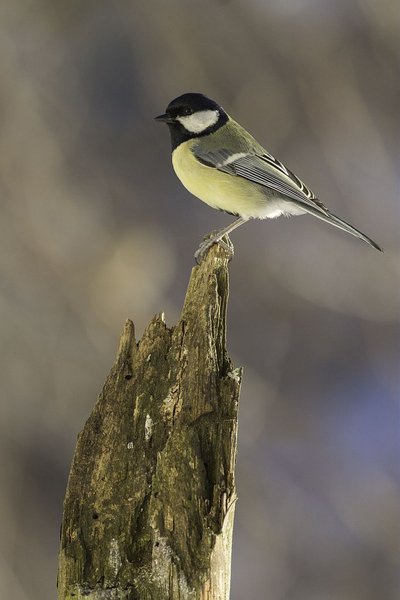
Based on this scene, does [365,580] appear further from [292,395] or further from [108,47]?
[108,47]

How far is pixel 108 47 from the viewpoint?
4.10 meters

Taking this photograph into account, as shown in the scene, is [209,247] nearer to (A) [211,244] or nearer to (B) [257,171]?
(A) [211,244]

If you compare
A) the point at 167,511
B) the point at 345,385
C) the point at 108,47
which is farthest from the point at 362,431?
the point at 167,511

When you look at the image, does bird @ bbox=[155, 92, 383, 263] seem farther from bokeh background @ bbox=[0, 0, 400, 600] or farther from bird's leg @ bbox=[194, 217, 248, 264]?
bokeh background @ bbox=[0, 0, 400, 600]

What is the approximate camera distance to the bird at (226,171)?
2.49 m

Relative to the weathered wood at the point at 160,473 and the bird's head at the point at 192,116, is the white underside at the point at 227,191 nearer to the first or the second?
the bird's head at the point at 192,116

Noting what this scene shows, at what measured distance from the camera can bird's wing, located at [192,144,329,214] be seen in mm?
2494

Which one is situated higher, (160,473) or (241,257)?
(241,257)

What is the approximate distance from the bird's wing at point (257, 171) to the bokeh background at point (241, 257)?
1488 millimetres

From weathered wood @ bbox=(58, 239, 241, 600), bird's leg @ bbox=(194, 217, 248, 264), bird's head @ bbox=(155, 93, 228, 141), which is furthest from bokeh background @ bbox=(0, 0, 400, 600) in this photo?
weathered wood @ bbox=(58, 239, 241, 600)

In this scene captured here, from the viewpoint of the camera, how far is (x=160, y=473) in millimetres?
1717

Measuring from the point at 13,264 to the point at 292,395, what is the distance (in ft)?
4.52

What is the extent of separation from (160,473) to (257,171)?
3.50ft

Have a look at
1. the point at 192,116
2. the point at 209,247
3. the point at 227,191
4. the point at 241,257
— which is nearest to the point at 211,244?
the point at 209,247
